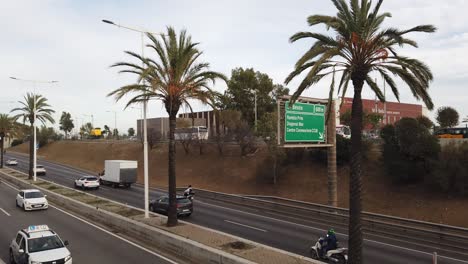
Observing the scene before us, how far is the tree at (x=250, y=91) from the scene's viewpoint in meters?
71.4

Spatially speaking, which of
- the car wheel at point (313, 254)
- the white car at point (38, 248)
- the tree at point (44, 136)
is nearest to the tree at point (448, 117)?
the car wheel at point (313, 254)

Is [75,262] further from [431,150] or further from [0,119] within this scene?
[0,119]

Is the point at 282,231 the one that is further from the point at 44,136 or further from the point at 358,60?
the point at 44,136

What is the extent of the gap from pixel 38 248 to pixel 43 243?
369mm

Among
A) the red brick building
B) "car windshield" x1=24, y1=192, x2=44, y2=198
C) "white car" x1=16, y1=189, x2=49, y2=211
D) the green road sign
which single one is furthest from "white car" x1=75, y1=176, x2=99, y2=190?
the red brick building

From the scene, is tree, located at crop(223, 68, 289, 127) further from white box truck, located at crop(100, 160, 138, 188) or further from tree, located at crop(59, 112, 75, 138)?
tree, located at crop(59, 112, 75, 138)

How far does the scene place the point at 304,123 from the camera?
91.2 feet

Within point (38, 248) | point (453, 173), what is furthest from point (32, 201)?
point (453, 173)

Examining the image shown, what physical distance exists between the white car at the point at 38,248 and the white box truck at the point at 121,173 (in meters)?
30.5

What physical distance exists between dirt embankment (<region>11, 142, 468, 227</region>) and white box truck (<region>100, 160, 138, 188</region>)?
885 centimetres

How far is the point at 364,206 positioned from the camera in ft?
116

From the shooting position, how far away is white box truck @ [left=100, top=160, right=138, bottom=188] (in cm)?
4600

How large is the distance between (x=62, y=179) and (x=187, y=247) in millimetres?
45312

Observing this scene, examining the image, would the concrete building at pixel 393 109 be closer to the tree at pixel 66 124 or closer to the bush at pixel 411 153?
the bush at pixel 411 153
